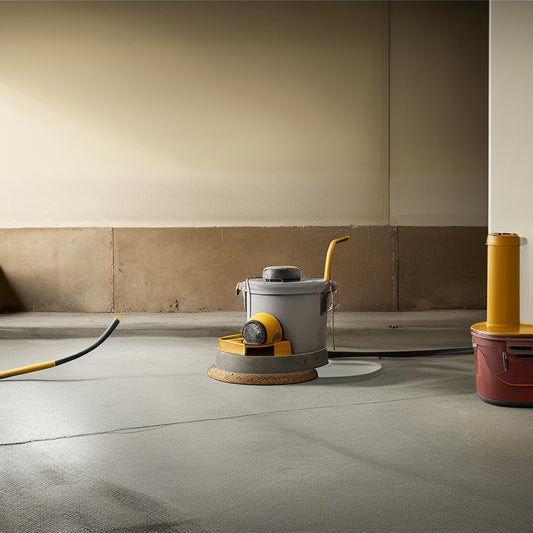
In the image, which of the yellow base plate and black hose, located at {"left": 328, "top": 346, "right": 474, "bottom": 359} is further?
black hose, located at {"left": 328, "top": 346, "right": 474, "bottom": 359}

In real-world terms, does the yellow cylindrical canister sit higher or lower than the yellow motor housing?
higher

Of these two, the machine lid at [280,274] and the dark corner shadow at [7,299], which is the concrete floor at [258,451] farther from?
the dark corner shadow at [7,299]

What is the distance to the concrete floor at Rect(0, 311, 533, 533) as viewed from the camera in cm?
290

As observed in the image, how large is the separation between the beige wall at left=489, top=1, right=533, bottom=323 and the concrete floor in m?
1.22

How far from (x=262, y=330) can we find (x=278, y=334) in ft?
0.59

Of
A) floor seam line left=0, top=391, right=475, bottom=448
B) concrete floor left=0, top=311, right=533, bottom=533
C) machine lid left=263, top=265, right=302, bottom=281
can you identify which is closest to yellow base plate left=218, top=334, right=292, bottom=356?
concrete floor left=0, top=311, right=533, bottom=533

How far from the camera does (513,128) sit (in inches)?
198

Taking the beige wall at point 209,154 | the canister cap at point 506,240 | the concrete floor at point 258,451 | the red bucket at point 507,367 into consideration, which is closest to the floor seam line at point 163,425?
the concrete floor at point 258,451

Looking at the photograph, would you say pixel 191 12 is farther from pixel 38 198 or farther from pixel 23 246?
pixel 23 246

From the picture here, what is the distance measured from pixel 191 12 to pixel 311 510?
278 inches

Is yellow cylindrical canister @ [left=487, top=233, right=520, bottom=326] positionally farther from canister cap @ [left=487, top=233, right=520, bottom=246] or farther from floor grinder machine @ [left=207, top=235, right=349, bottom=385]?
floor grinder machine @ [left=207, top=235, right=349, bottom=385]

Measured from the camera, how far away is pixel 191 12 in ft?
28.1

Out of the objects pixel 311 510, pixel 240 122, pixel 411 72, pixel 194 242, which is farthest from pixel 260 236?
pixel 311 510

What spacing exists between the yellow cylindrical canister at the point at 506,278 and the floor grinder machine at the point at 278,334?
1.42 metres
